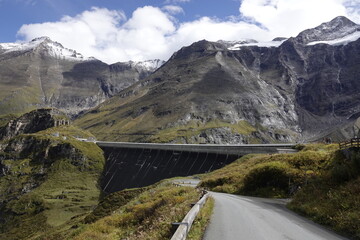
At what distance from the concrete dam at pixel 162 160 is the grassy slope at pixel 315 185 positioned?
31911 mm

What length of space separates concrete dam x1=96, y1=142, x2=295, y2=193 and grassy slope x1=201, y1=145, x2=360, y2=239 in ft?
105

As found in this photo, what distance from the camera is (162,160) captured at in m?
120

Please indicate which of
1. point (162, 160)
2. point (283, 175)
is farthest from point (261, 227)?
point (162, 160)

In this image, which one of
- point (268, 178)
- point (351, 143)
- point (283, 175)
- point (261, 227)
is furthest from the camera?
point (268, 178)

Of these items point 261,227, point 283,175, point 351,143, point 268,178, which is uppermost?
point 351,143

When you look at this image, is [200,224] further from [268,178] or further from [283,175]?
[268,178]

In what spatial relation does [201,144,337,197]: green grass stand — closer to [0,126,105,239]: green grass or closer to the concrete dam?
the concrete dam

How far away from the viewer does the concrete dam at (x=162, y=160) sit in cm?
8750

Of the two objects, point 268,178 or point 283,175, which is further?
point 268,178

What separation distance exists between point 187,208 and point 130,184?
369 feet

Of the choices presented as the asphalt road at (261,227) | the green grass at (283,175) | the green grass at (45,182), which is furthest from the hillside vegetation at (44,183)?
the asphalt road at (261,227)

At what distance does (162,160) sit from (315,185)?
9849cm

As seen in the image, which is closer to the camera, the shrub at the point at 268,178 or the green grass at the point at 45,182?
the shrub at the point at 268,178

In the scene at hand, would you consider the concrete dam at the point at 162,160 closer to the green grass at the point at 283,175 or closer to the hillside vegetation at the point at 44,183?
the hillside vegetation at the point at 44,183
